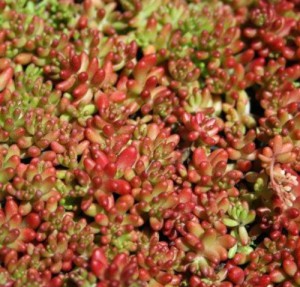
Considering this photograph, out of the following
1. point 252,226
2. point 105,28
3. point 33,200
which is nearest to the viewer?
point 33,200

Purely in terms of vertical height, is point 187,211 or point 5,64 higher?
point 5,64

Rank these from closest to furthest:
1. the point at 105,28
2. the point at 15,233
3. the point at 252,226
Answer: the point at 15,233 < the point at 252,226 < the point at 105,28

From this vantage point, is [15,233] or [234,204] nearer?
[15,233]

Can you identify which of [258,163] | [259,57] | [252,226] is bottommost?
[252,226]

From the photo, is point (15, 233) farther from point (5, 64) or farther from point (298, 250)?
point (298, 250)

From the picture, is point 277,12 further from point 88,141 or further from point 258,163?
point 88,141

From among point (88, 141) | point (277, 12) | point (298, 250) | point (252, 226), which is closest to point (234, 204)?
point (252, 226)
